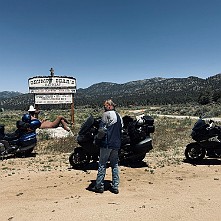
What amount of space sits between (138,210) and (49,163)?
5.12 meters

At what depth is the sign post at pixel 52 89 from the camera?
17672 millimetres

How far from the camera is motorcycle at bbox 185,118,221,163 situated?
938 centimetres

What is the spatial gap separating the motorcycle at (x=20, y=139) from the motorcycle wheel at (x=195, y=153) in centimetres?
542

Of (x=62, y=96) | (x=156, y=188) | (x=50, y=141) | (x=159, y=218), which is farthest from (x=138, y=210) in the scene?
(x=62, y=96)

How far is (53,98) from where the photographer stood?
17938mm

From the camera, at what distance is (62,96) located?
59.3 ft

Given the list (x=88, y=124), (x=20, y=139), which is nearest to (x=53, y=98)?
(x=20, y=139)

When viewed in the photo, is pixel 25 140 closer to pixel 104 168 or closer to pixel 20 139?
pixel 20 139

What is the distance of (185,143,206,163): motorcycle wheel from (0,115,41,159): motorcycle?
213 inches

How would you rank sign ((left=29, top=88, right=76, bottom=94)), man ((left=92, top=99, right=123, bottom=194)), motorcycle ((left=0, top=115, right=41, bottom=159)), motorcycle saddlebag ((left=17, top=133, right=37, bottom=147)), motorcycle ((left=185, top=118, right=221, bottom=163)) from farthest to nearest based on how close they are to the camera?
sign ((left=29, top=88, right=76, bottom=94)) → motorcycle saddlebag ((left=17, top=133, right=37, bottom=147)) → motorcycle ((left=0, top=115, right=41, bottom=159)) → motorcycle ((left=185, top=118, right=221, bottom=163)) → man ((left=92, top=99, right=123, bottom=194))

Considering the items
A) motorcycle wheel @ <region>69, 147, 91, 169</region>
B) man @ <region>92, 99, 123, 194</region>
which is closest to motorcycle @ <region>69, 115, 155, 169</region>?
motorcycle wheel @ <region>69, 147, 91, 169</region>

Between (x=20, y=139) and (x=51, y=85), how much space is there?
7637 mm

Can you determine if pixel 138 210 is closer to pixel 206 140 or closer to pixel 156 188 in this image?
pixel 156 188

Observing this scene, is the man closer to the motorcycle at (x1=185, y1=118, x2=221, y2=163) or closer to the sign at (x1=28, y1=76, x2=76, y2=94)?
the motorcycle at (x1=185, y1=118, x2=221, y2=163)
